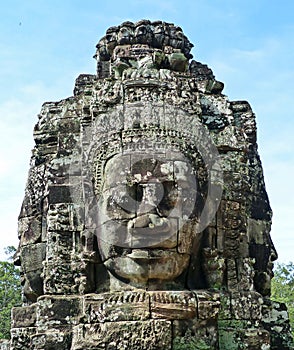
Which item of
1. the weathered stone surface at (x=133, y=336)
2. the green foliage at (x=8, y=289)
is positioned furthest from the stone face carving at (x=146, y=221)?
the green foliage at (x=8, y=289)

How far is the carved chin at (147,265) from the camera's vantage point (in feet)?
19.2

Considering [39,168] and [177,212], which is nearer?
[177,212]

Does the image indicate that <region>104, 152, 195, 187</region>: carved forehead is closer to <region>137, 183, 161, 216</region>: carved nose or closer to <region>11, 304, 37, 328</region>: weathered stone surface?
<region>137, 183, 161, 216</region>: carved nose

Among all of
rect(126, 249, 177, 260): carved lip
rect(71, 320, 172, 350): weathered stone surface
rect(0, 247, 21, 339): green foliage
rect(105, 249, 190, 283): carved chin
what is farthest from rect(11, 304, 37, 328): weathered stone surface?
rect(0, 247, 21, 339): green foliage

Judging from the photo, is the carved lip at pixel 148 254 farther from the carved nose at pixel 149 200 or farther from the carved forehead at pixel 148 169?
the carved forehead at pixel 148 169

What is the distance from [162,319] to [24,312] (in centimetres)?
184

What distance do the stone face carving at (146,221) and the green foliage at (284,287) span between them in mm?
15769

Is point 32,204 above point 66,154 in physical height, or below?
below

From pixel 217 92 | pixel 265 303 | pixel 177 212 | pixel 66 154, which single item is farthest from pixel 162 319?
pixel 217 92

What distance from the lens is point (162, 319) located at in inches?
222

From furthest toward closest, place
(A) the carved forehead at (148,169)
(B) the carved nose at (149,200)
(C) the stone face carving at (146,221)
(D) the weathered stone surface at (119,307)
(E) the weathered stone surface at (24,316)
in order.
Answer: (E) the weathered stone surface at (24,316) < (A) the carved forehead at (148,169) < (B) the carved nose at (149,200) < (C) the stone face carving at (146,221) < (D) the weathered stone surface at (119,307)

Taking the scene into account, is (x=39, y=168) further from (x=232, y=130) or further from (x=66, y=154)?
(x=232, y=130)

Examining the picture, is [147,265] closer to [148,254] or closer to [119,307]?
[148,254]

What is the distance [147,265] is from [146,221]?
0.43 m
